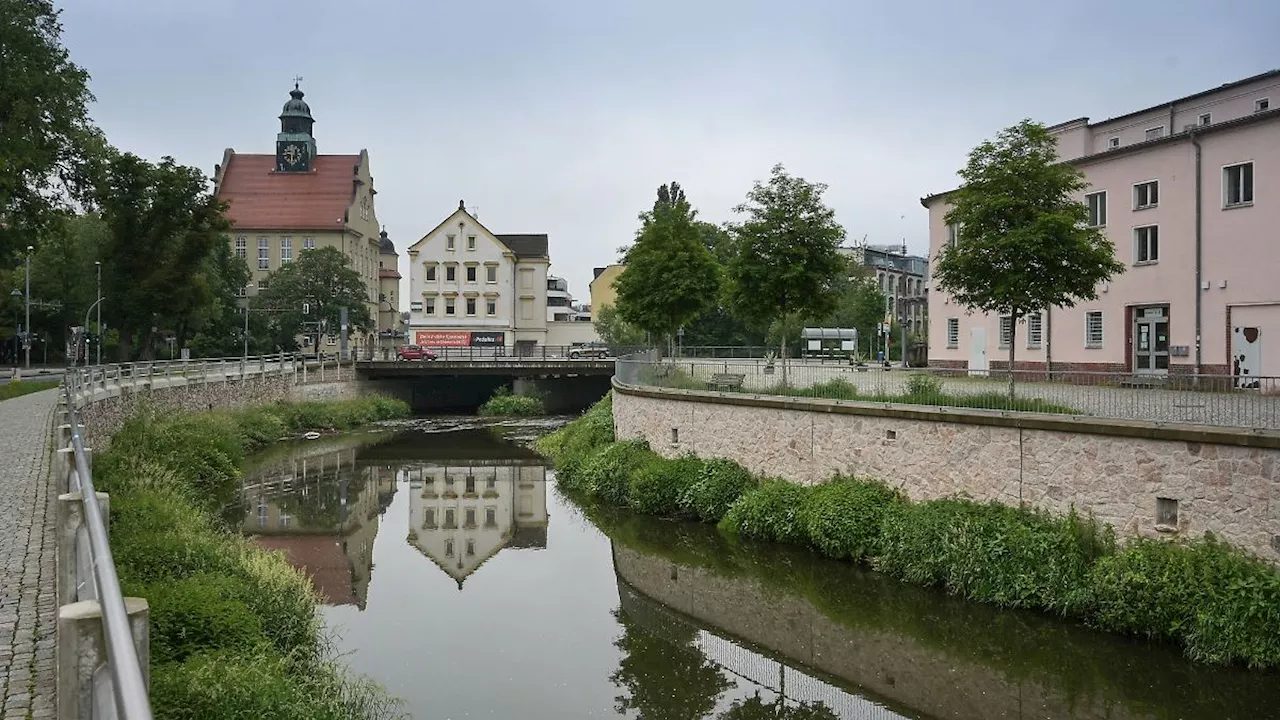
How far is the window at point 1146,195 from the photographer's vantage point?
1100 inches

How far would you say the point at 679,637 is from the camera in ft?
50.6

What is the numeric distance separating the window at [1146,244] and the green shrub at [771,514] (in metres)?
13.9

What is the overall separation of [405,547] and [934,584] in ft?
38.9

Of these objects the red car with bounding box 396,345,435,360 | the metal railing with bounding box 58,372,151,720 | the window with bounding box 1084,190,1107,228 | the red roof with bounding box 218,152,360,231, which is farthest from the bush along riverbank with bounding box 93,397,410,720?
the red roof with bounding box 218,152,360,231

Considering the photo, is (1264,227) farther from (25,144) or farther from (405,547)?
(25,144)

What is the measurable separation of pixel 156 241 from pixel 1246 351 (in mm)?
42564

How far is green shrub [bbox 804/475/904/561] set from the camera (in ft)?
61.2

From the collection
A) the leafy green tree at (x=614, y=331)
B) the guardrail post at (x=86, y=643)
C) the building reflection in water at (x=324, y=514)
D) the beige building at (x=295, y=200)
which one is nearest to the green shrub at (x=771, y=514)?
the building reflection in water at (x=324, y=514)

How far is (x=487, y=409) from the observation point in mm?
57781

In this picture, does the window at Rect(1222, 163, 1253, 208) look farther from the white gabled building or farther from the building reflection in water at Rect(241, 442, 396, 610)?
the white gabled building

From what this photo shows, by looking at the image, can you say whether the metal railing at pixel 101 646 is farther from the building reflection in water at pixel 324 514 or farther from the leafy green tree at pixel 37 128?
the leafy green tree at pixel 37 128

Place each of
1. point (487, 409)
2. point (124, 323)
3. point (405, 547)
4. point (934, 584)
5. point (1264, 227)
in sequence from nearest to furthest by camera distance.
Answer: point (934, 584), point (405, 547), point (1264, 227), point (124, 323), point (487, 409)

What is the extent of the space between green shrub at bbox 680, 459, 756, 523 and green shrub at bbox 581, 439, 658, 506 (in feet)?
8.57

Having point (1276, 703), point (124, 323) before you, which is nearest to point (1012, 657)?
point (1276, 703)
